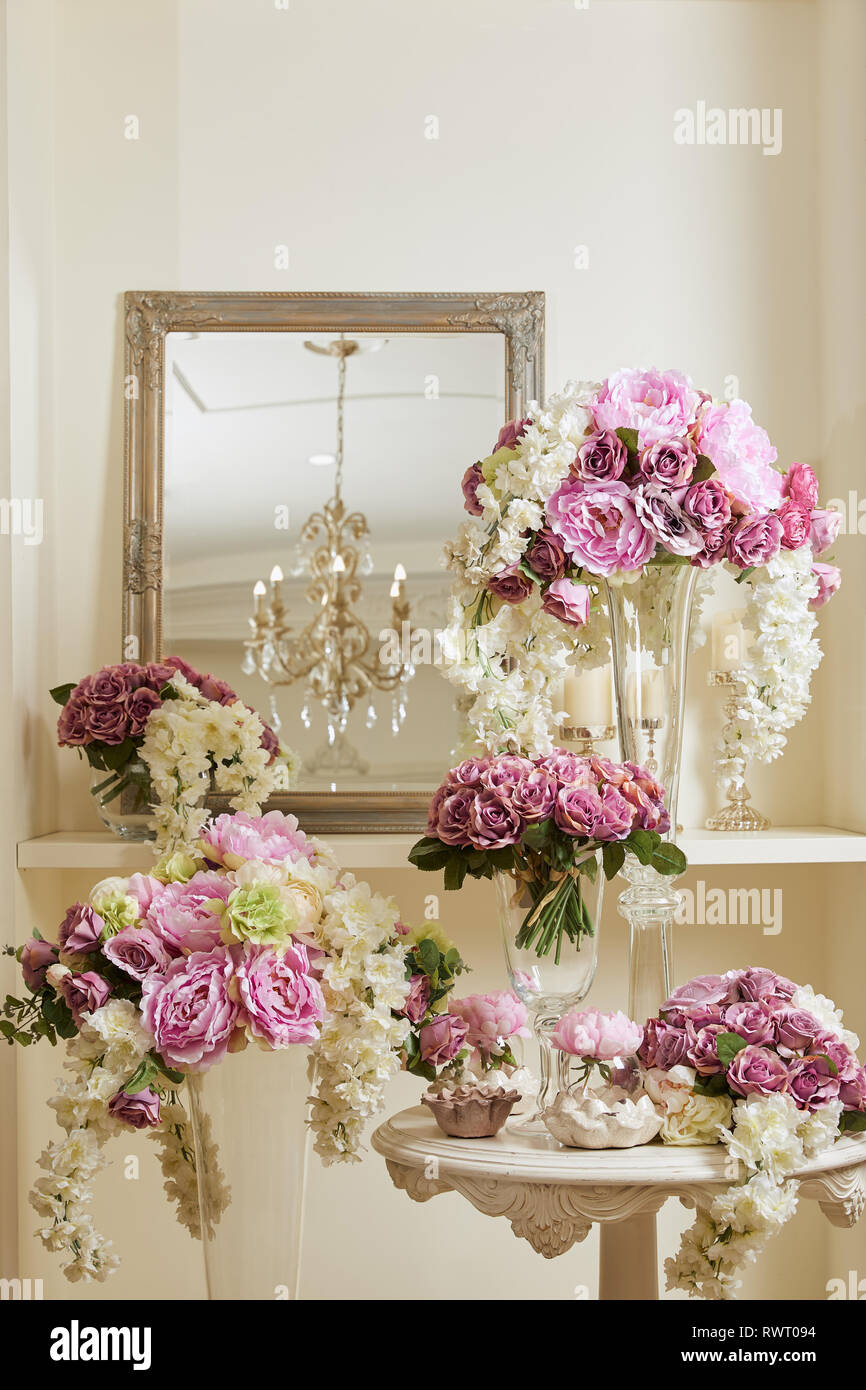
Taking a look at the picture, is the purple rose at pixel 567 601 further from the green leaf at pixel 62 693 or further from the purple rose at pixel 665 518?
the green leaf at pixel 62 693

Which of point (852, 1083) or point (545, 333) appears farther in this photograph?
point (545, 333)

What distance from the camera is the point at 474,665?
1653 mm

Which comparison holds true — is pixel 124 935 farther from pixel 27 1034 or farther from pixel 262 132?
pixel 262 132

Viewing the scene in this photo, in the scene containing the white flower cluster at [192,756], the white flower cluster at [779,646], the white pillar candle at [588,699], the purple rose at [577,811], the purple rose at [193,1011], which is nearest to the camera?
the purple rose at [193,1011]

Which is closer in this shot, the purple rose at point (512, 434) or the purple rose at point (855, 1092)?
the purple rose at point (855, 1092)

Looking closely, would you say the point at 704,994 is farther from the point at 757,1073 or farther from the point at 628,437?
the point at 628,437

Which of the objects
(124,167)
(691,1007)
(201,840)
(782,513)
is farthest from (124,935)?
(124,167)

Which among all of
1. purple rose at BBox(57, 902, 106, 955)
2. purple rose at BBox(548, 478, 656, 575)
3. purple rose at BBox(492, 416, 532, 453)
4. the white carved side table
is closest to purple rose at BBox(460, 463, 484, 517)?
purple rose at BBox(492, 416, 532, 453)

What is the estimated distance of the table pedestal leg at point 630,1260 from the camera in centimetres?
163

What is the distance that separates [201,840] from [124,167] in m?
1.72

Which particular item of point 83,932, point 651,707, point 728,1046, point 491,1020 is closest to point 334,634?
point 651,707

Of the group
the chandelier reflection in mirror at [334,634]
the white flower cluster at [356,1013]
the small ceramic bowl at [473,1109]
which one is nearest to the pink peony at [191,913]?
the white flower cluster at [356,1013]

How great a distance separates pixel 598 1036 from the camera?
146cm
